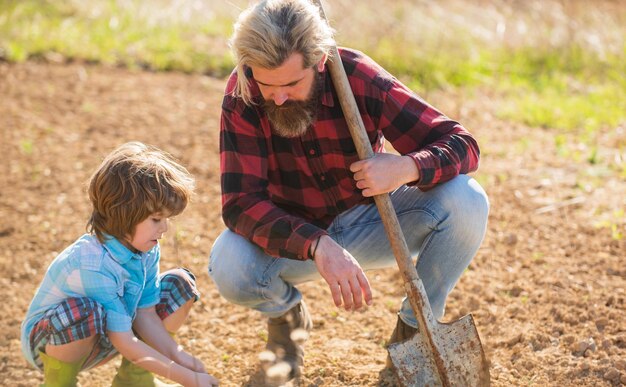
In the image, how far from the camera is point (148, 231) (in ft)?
8.64

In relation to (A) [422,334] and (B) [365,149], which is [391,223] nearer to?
(B) [365,149]

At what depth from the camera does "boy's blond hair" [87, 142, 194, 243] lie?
259 cm

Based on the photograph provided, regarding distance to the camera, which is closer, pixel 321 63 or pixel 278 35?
pixel 278 35

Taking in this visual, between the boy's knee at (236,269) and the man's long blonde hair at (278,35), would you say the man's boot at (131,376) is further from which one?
the man's long blonde hair at (278,35)

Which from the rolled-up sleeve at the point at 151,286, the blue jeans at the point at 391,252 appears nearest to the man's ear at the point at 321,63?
the blue jeans at the point at 391,252

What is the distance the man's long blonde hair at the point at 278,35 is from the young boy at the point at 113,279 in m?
0.46

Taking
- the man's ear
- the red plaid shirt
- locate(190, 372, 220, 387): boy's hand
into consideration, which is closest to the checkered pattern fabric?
locate(190, 372, 220, 387): boy's hand

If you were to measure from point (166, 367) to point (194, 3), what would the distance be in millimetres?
6654

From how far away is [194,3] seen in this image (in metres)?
8.68

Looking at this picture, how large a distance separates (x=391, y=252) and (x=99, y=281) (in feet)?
3.55

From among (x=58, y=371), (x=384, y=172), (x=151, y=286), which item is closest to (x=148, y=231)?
(x=151, y=286)

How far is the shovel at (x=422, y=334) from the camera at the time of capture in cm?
277

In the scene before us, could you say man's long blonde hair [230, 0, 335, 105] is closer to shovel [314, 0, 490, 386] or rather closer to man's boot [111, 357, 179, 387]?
shovel [314, 0, 490, 386]

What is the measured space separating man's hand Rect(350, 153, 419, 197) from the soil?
0.78 meters
